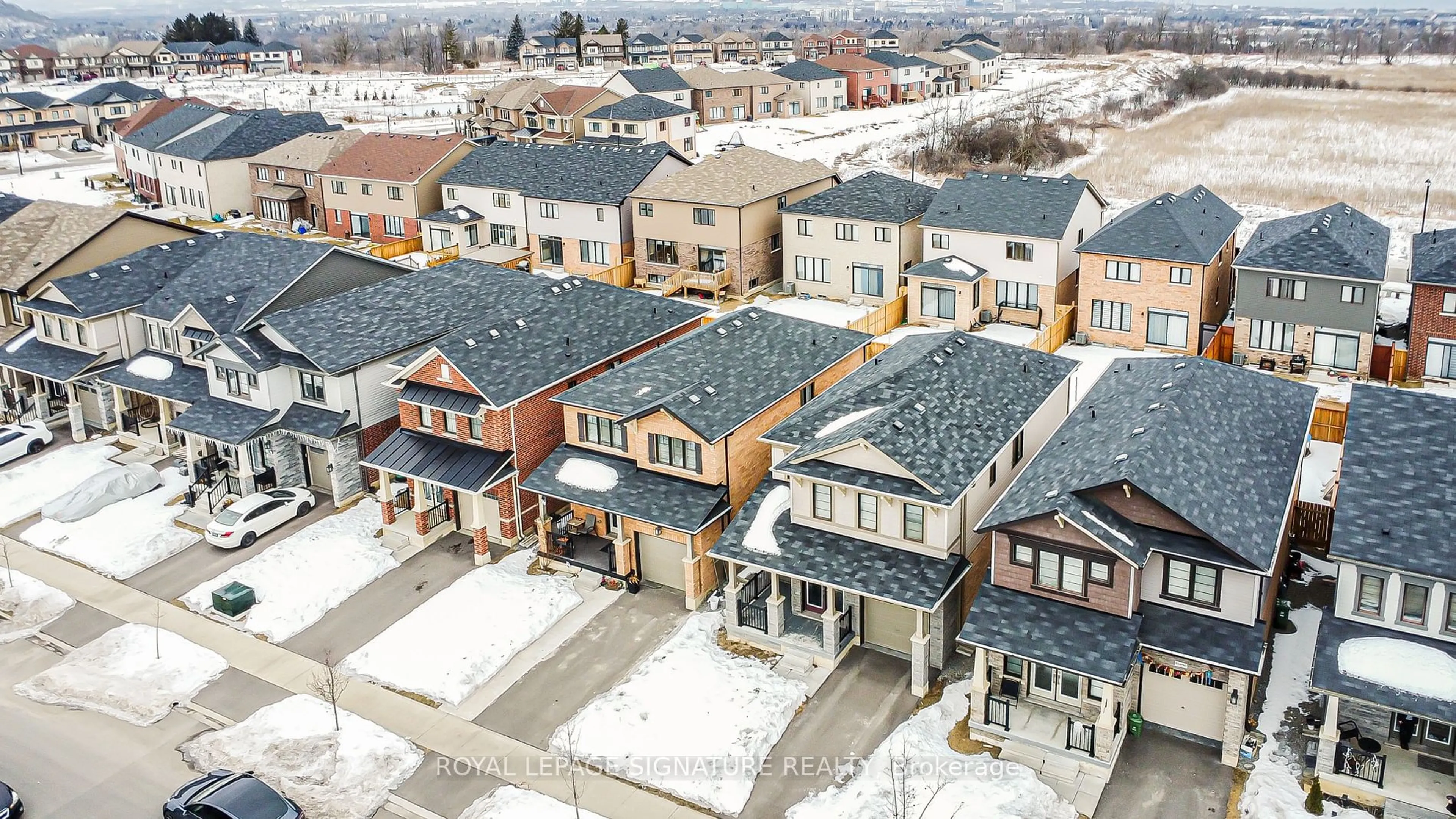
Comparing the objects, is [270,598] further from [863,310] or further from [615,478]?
[863,310]

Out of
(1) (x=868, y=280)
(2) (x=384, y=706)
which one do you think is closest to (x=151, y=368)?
(2) (x=384, y=706)

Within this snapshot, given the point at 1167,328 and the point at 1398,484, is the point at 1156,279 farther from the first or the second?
the point at 1398,484

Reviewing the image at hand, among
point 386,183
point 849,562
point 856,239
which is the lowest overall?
Answer: point 849,562

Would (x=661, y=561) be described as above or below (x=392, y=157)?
below

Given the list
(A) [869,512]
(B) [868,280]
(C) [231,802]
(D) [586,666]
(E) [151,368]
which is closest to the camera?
(C) [231,802]

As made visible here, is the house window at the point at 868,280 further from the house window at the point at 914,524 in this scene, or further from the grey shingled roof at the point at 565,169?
the house window at the point at 914,524

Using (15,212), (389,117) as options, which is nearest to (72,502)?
(15,212)
